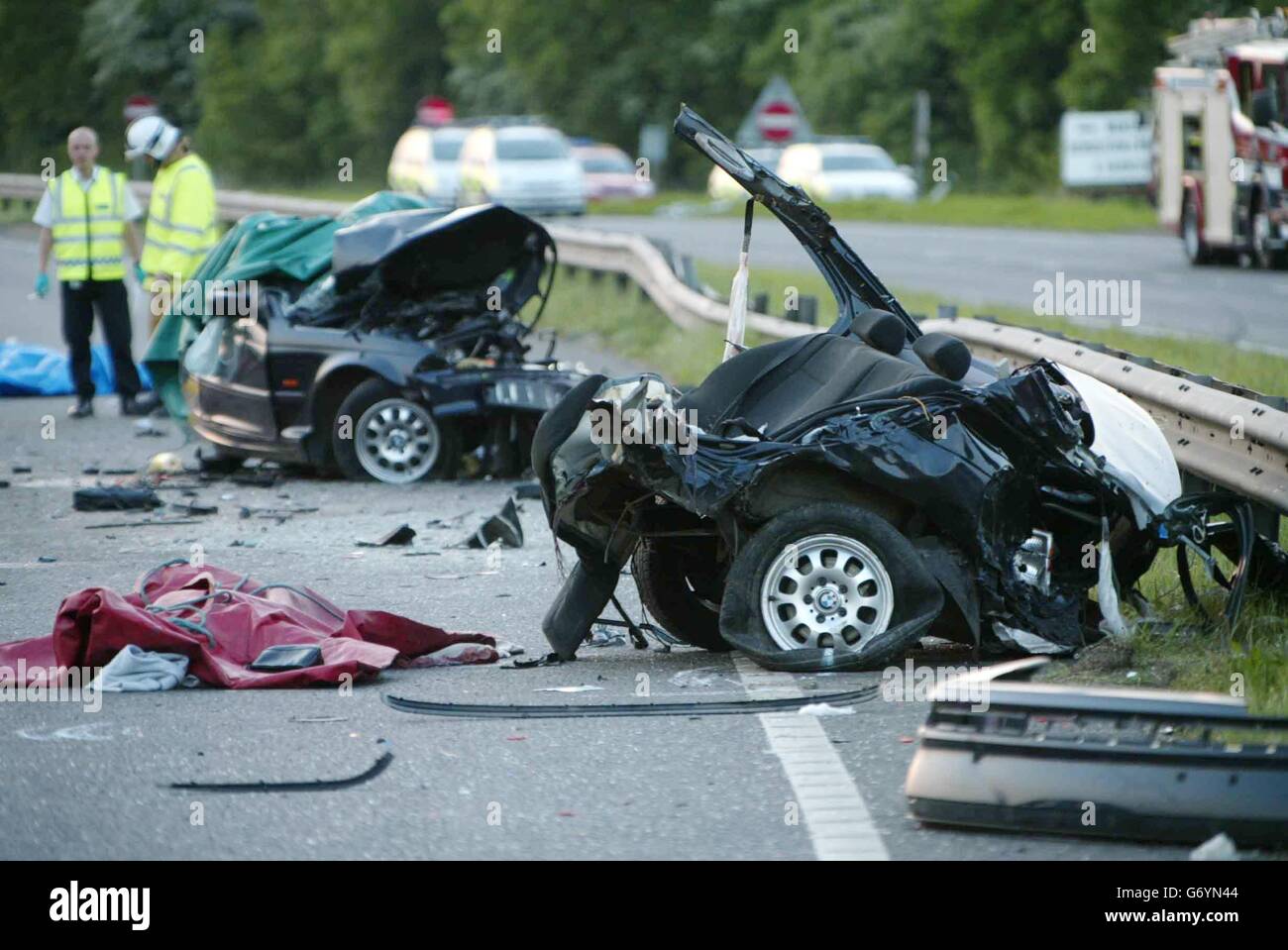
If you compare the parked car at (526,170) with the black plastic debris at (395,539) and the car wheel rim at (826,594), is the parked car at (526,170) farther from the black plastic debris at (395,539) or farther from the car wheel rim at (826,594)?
the car wheel rim at (826,594)

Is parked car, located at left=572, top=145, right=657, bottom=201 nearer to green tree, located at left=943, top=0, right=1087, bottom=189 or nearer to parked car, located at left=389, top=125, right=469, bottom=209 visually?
parked car, located at left=389, top=125, right=469, bottom=209

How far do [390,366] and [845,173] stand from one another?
35.9 m

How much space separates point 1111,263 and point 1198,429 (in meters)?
20.1

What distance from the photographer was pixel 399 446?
12930 mm

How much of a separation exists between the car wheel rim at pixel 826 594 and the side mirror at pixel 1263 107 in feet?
60.7

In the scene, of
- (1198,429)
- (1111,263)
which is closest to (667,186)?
(1111,263)

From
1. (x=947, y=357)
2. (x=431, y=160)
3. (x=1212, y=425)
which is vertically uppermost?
(x=431, y=160)

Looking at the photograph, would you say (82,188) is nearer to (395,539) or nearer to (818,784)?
(395,539)

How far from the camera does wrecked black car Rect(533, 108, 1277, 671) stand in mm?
7422

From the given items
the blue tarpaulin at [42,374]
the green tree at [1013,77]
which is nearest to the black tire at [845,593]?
the blue tarpaulin at [42,374]

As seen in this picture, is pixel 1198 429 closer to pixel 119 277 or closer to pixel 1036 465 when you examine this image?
pixel 1036 465

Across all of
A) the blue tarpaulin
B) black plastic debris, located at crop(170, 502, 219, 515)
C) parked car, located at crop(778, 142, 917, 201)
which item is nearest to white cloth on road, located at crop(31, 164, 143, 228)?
the blue tarpaulin

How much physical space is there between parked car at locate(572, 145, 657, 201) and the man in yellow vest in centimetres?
3724

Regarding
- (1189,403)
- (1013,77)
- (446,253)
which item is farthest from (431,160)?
(1189,403)
